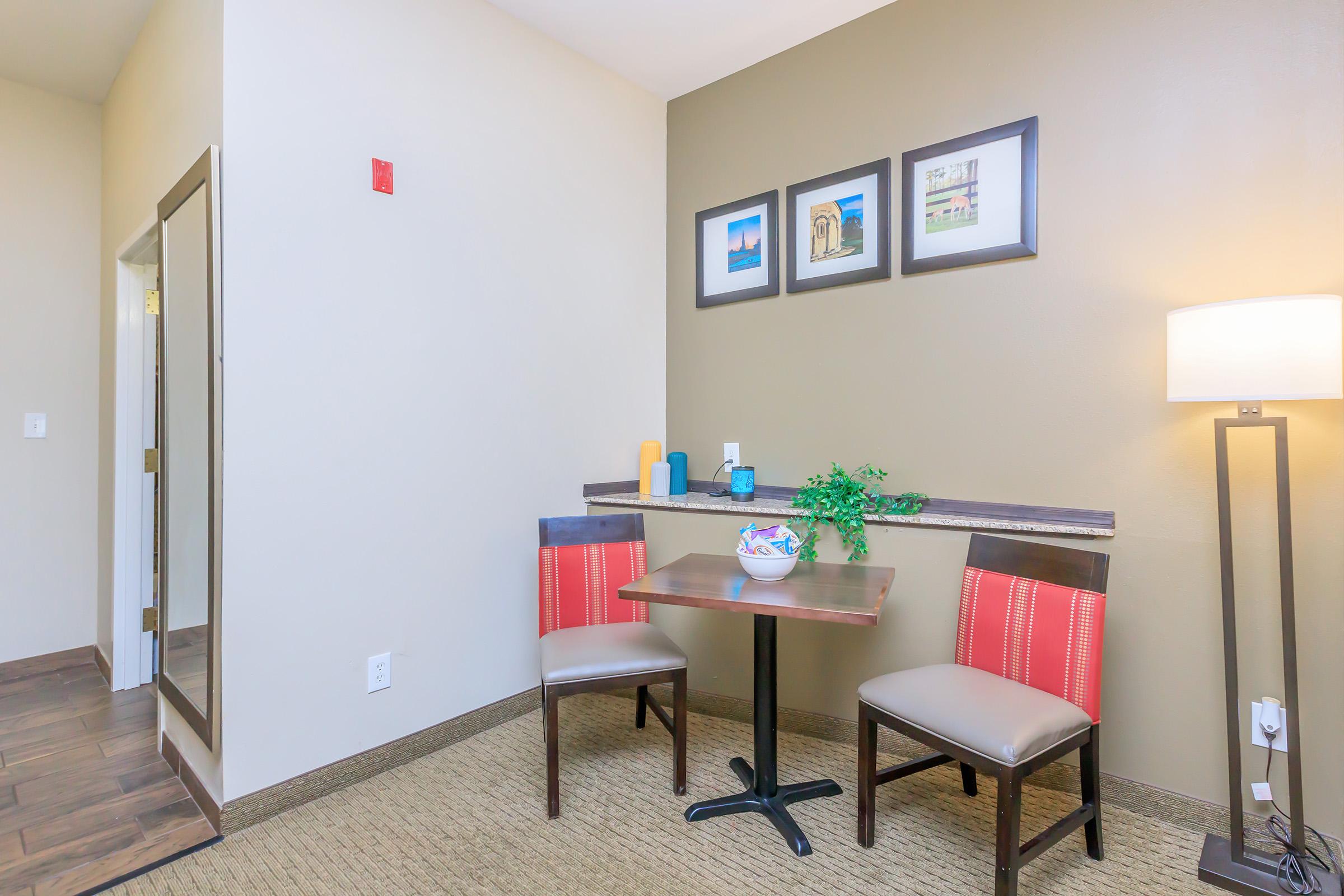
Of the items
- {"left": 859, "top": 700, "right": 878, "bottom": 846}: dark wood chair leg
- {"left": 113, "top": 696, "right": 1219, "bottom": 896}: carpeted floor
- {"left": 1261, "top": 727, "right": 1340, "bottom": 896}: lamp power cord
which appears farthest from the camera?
{"left": 859, "top": 700, "right": 878, "bottom": 846}: dark wood chair leg

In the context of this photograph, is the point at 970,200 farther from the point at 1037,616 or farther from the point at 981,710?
the point at 981,710

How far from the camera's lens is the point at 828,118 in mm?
2689

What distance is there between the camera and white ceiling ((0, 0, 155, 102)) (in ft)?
7.99

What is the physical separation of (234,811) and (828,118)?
127 inches

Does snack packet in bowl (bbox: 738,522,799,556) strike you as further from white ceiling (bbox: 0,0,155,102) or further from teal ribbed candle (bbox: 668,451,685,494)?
white ceiling (bbox: 0,0,155,102)

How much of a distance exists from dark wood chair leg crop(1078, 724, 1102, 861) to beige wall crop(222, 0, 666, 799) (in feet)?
6.44

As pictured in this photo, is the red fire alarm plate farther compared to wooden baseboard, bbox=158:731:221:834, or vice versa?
the red fire alarm plate

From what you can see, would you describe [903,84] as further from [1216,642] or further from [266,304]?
[266,304]

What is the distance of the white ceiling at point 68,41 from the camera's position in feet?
7.99

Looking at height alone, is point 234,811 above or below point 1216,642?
below

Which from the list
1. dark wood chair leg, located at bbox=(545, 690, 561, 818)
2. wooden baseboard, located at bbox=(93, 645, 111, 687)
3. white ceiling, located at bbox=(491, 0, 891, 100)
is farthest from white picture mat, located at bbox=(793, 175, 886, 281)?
wooden baseboard, located at bbox=(93, 645, 111, 687)

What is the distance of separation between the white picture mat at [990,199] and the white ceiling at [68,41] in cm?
304

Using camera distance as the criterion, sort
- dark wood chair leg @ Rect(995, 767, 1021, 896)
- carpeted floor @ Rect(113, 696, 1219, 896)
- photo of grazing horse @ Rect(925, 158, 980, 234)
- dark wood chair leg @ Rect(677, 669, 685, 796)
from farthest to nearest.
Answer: photo of grazing horse @ Rect(925, 158, 980, 234)
dark wood chair leg @ Rect(677, 669, 685, 796)
carpeted floor @ Rect(113, 696, 1219, 896)
dark wood chair leg @ Rect(995, 767, 1021, 896)

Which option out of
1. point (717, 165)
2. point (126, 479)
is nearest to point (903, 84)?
point (717, 165)
